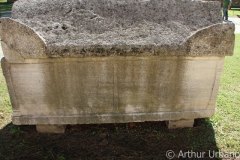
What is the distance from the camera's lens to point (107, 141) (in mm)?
3746

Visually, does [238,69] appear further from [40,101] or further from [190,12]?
[40,101]

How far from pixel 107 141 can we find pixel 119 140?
0.15 metres

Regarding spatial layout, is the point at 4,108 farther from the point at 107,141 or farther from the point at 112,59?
the point at 112,59

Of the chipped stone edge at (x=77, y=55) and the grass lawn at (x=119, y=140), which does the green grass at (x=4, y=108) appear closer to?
the grass lawn at (x=119, y=140)

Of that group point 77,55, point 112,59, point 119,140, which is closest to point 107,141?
point 119,140

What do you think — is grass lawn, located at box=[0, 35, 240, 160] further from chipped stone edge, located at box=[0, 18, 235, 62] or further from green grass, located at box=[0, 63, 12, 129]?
chipped stone edge, located at box=[0, 18, 235, 62]

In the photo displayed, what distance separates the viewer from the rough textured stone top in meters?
3.31

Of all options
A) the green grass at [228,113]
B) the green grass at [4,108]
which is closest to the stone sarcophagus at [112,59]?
the green grass at [228,113]

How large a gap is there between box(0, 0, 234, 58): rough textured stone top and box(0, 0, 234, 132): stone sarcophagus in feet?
0.04

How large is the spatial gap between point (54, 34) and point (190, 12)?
5.50 feet

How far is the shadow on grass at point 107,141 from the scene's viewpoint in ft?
11.5

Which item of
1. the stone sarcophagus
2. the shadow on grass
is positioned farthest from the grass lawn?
the stone sarcophagus

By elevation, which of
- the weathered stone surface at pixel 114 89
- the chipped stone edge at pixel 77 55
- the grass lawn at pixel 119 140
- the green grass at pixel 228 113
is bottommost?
the green grass at pixel 228 113

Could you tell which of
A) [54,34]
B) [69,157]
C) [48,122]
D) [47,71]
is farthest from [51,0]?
[69,157]
